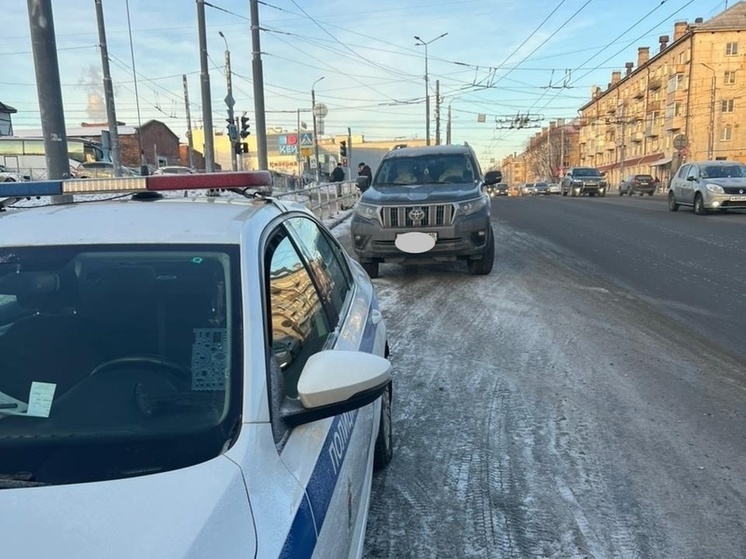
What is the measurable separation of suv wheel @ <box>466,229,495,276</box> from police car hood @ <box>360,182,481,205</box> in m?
0.75

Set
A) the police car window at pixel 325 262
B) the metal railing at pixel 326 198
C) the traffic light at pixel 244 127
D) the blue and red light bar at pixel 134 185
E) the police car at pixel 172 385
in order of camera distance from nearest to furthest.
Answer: the police car at pixel 172 385
the blue and red light bar at pixel 134 185
the police car window at pixel 325 262
the metal railing at pixel 326 198
the traffic light at pixel 244 127

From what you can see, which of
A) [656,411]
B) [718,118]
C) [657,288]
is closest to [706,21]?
[718,118]

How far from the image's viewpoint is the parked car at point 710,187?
55.5ft

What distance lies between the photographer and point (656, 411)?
3.87 m

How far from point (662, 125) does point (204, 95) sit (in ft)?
226

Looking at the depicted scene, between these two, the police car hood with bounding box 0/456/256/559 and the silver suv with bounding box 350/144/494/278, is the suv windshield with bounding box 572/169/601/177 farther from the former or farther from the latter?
the police car hood with bounding box 0/456/256/559

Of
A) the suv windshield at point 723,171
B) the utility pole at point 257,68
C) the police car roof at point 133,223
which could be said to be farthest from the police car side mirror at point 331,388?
the suv windshield at point 723,171

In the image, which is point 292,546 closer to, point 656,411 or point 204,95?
point 656,411

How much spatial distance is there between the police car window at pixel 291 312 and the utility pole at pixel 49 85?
572 centimetres

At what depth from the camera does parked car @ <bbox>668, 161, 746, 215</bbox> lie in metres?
16.9

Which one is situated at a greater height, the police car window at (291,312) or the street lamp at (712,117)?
the street lamp at (712,117)

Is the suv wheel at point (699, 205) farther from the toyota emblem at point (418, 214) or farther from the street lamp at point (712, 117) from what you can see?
the street lamp at point (712, 117)

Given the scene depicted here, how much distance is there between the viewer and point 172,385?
172 cm

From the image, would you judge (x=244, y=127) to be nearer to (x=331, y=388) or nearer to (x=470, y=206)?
(x=470, y=206)
